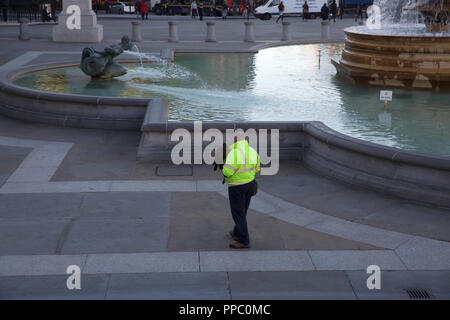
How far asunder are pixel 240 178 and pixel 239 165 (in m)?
0.17

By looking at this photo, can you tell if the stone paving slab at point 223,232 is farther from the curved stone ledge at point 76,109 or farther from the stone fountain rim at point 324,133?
the curved stone ledge at point 76,109

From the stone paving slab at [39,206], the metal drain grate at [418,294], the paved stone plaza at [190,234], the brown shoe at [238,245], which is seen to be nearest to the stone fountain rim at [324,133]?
the paved stone plaza at [190,234]

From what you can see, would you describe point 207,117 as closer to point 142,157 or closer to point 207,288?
point 142,157

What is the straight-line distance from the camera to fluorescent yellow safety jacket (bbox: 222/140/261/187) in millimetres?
7484

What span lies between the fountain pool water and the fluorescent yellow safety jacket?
15.2ft

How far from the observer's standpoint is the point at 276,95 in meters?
15.9

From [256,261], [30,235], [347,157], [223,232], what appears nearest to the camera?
[256,261]

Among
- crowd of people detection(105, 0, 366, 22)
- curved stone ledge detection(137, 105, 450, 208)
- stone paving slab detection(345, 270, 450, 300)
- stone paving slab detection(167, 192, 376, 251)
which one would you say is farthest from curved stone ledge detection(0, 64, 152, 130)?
crowd of people detection(105, 0, 366, 22)

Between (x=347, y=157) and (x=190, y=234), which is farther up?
(x=347, y=157)

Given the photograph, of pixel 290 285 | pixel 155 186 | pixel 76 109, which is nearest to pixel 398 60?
pixel 76 109

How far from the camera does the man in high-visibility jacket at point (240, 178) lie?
750 centimetres

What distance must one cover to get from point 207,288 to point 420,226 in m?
3.38

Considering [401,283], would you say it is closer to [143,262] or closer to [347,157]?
[143,262]

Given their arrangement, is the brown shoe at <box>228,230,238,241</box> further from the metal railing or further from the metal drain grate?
the metal railing
